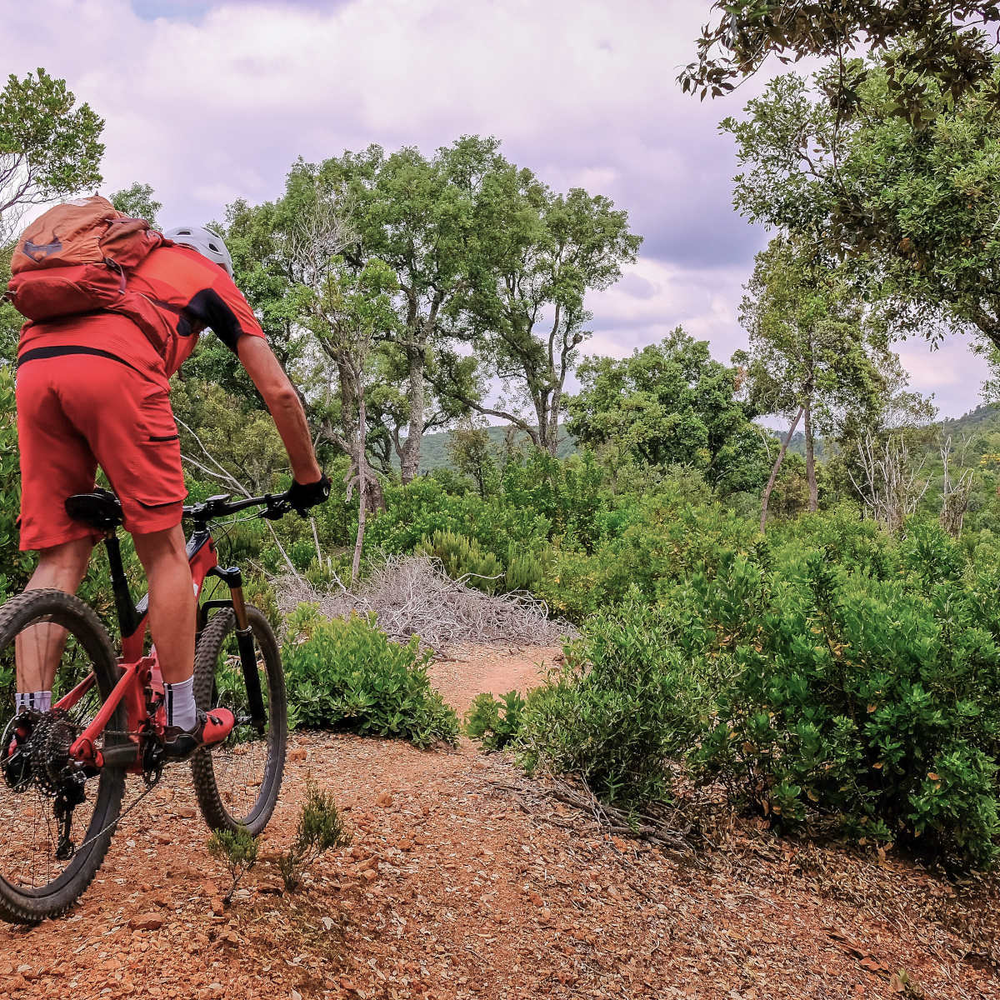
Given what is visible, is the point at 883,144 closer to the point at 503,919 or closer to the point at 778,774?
the point at 778,774

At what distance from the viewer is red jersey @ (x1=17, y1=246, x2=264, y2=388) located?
77.2 inches

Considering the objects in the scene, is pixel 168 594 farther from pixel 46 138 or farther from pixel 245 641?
pixel 46 138

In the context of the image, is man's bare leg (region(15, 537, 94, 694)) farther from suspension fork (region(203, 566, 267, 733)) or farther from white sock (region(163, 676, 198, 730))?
suspension fork (region(203, 566, 267, 733))

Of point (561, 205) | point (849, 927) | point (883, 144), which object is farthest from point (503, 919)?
point (561, 205)

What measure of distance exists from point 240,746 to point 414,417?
23.2 m

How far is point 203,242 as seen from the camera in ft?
7.74

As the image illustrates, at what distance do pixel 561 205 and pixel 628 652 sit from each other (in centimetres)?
3050

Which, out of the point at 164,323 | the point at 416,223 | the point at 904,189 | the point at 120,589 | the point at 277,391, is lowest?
the point at 120,589

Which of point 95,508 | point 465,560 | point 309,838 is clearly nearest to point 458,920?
point 309,838

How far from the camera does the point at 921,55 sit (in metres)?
3.38

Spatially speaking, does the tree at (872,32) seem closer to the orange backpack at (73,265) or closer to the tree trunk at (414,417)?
the orange backpack at (73,265)

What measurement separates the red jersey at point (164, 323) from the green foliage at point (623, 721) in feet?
7.32

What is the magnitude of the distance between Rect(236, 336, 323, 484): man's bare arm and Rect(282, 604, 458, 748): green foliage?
2670mm

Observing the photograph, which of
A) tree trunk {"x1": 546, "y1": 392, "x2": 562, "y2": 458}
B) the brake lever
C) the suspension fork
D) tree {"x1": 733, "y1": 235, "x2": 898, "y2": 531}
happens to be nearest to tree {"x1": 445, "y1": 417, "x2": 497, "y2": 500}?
tree trunk {"x1": 546, "y1": 392, "x2": 562, "y2": 458}
